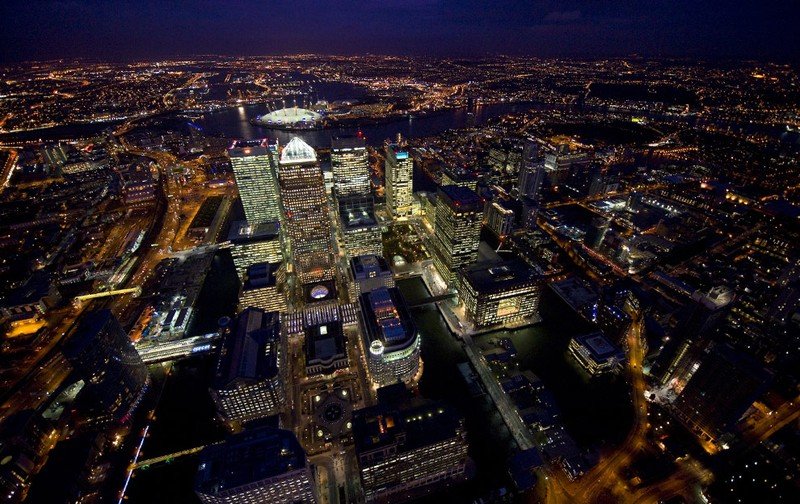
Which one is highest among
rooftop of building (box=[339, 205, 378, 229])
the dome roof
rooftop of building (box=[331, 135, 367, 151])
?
the dome roof

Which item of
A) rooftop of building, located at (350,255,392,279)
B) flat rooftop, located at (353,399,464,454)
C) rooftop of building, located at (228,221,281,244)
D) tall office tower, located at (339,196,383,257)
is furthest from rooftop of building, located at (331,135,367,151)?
flat rooftop, located at (353,399,464,454)

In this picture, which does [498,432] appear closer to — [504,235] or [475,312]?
[475,312]

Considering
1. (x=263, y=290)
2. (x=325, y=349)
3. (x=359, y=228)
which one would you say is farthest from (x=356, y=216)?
(x=325, y=349)

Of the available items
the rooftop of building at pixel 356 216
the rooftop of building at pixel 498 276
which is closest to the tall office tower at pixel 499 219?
the rooftop of building at pixel 498 276

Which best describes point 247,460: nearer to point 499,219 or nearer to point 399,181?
point 399,181

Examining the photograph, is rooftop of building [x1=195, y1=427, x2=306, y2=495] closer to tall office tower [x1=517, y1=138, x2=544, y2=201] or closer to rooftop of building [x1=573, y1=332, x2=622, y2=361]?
rooftop of building [x1=573, y1=332, x2=622, y2=361]
